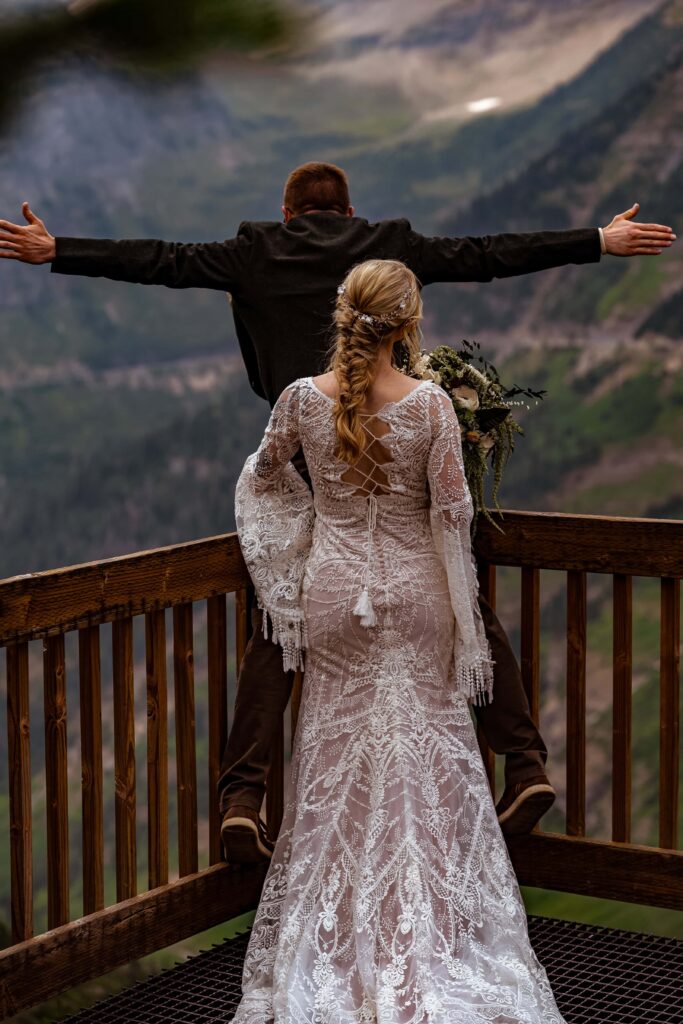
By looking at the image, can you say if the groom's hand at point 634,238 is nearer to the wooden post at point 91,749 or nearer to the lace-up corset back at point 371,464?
the lace-up corset back at point 371,464

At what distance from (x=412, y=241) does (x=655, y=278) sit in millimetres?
9178

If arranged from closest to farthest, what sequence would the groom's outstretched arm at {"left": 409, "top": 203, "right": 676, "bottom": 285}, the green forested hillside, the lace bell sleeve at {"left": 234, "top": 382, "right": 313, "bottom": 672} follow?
the lace bell sleeve at {"left": 234, "top": 382, "right": 313, "bottom": 672} < the groom's outstretched arm at {"left": 409, "top": 203, "right": 676, "bottom": 285} < the green forested hillside

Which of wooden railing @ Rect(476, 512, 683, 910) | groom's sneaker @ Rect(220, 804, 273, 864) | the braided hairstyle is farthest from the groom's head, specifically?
groom's sneaker @ Rect(220, 804, 273, 864)

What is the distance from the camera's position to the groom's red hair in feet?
10.6

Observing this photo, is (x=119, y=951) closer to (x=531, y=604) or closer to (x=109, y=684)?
(x=531, y=604)

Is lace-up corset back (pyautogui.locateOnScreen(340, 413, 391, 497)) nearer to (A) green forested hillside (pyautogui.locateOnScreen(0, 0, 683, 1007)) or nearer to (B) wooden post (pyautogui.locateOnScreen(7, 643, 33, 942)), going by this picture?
(B) wooden post (pyautogui.locateOnScreen(7, 643, 33, 942))

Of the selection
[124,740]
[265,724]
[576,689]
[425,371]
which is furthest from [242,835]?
[425,371]

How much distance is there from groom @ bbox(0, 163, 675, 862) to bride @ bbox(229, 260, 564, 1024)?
0.33 ft

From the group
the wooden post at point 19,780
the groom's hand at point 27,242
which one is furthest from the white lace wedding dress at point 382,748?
the groom's hand at point 27,242

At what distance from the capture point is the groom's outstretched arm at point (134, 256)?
10.1ft

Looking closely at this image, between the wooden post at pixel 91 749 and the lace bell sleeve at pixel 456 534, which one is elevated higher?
the lace bell sleeve at pixel 456 534

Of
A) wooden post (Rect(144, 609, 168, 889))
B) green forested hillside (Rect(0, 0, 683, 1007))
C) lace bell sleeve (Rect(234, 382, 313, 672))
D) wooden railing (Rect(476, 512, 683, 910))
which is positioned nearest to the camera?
lace bell sleeve (Rect(234, 382, 313, 672))

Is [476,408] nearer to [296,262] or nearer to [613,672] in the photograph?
[296,262]

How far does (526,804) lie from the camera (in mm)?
3096
